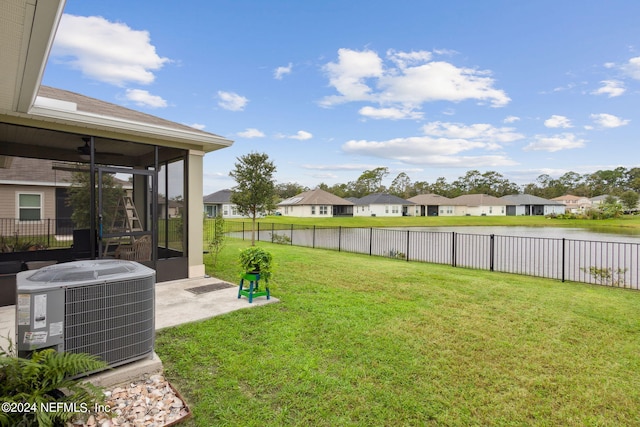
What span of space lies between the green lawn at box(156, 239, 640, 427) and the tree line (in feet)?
192

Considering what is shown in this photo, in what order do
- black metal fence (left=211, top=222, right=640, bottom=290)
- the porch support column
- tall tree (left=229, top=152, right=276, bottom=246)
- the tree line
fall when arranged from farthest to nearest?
the tree line, tall tree (left=229, top=152, right=276, bottom=246), black metal fence (left=211, top=222, right=640, bottom=290), the porch support column

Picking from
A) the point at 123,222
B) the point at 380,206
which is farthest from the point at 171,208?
the point at 380,206

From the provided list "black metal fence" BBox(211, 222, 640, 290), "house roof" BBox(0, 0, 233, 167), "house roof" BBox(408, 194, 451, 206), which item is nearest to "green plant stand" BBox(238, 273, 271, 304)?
"house roof" BBox(0, 0, 233, 167)

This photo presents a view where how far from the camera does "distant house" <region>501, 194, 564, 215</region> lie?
52.2 meters

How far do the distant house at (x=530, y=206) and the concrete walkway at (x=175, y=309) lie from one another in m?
58.4

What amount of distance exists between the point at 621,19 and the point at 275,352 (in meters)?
16.2

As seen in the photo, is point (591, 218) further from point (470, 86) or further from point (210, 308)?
point (210, 308)

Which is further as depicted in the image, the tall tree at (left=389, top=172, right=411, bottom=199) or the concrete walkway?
the tall tree at (left=389, top=172, right=411, bottom=199)

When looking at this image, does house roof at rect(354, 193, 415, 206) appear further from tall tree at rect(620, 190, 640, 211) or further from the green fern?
the green fern

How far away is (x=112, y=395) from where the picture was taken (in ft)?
7.52

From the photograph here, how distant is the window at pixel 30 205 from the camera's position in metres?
8.05

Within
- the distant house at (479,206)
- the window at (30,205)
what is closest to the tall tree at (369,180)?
the distant house at (479,206)

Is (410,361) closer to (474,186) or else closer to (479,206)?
(479,206)

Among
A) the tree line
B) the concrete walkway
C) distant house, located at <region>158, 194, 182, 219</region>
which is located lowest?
the concrete walkway
